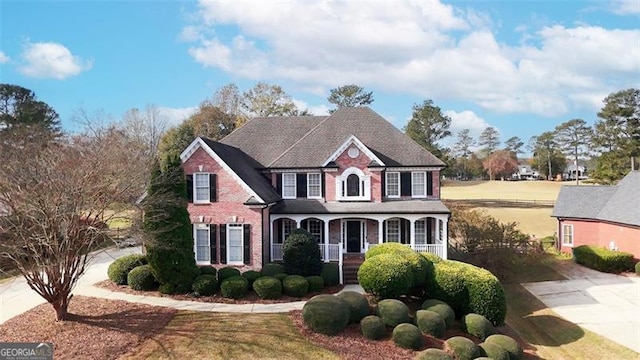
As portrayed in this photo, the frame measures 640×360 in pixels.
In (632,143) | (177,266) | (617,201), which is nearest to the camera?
(177,266)

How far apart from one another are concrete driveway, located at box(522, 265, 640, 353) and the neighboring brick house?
133 inches

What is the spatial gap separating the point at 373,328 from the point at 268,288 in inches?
214

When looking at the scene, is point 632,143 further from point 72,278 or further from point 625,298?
point 72,278

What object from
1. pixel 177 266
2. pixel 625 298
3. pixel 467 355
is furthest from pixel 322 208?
pixel 625 298

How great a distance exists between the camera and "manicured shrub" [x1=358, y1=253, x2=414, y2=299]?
1678 cm

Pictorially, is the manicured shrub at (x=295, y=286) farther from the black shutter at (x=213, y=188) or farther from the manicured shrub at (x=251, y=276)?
→ the black shutter at (x=213, y=188)

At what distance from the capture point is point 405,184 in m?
25.8

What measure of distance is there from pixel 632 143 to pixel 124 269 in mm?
58730

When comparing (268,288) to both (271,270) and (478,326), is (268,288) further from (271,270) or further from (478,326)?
(478,326)

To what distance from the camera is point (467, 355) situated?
1378 cm

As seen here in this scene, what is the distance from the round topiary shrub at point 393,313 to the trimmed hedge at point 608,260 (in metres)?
18.3

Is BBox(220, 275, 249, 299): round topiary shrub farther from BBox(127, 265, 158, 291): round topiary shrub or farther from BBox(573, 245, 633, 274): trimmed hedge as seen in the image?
BBox(573, 245, 633, 274): trimmed hedge

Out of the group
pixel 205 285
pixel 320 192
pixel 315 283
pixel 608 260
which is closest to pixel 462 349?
pixel 315 283

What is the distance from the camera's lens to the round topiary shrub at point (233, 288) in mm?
18391
